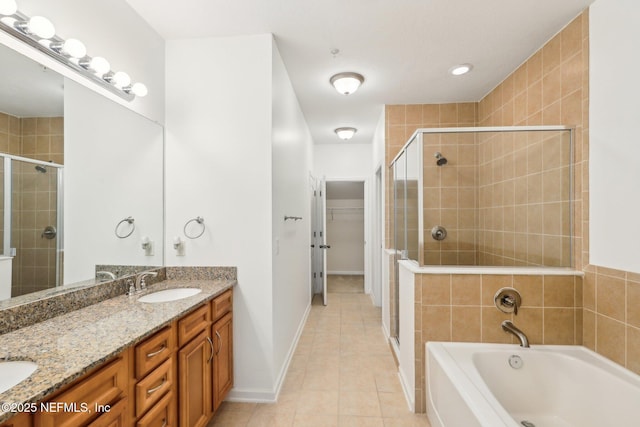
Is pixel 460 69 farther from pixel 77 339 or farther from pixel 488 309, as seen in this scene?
pixel 77 339

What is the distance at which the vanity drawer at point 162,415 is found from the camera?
1196mm

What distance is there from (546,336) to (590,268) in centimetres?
51

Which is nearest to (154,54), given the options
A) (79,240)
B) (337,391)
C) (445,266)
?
(79,240)

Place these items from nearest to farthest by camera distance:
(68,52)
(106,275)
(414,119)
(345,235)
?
(68,52), (106,275), (414,119), (345,235)

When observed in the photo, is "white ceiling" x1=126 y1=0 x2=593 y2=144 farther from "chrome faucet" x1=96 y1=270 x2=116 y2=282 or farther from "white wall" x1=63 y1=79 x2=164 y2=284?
"chrome faucet" x1=96 y1=270 x2=116 y2=282

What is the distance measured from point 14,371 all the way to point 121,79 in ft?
5.10

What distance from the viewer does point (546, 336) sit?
6.02 feet

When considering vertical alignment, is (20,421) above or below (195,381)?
above

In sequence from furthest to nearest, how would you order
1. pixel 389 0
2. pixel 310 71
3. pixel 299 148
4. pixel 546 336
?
pixel 299 148 < pixel 310 71 < pixel 546 336 < pixel 389 0

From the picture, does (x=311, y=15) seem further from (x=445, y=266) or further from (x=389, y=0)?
(x=445, y=266)

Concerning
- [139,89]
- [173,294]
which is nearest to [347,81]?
[139,89]

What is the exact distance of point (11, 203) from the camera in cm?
118

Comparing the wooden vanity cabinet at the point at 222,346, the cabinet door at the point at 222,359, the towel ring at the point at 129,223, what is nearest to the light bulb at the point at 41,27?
the towel ring at the point at 129,223

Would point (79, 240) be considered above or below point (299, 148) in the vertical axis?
below
